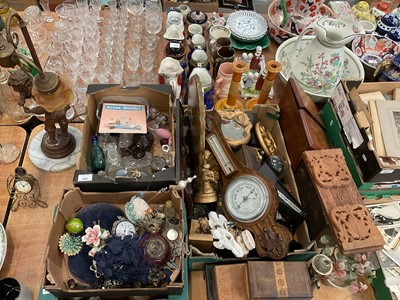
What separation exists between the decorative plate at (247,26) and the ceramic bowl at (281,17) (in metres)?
0.04

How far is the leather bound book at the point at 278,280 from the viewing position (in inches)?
38.7

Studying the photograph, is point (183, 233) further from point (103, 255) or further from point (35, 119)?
point (35, 119)

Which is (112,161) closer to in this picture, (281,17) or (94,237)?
(94,237)

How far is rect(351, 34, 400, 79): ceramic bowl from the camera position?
1721mm

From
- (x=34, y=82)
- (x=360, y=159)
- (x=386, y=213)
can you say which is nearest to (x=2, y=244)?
(x=34, y=82)

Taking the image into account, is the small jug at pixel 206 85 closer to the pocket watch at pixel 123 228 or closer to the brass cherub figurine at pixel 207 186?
the brass cherub figurine at pixel 207 186

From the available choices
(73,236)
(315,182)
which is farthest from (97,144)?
(315,182)

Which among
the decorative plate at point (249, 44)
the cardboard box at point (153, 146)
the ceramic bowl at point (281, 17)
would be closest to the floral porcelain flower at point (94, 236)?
the cardboard box at point (153, 146)

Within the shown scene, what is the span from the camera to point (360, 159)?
1229 mm

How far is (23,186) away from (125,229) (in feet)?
1.19

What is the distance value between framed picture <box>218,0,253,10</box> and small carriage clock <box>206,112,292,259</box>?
1.41 meters

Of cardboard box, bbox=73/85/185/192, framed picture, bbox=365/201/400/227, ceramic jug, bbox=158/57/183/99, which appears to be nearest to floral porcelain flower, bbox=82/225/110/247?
cardboard box, bbox=73/85/185/192

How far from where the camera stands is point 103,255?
0.98 metres

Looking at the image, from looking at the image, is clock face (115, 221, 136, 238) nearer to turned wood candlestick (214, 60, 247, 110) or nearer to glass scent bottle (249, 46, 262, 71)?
turned wood candlestick (214, 60, 247, 110)
